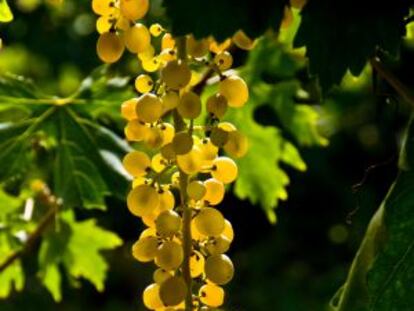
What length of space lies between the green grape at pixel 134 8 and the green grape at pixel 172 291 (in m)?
0.21

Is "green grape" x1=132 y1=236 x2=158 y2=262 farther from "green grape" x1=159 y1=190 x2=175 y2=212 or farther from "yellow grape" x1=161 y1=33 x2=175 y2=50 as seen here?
"yellow grape" x1=161 y1=33 x2=175 y2=50

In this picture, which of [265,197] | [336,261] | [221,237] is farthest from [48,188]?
[336,261]

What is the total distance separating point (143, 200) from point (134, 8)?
151mm

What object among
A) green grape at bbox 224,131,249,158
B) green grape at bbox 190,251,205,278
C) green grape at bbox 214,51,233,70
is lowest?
green grape at bbox 190,251,205,278

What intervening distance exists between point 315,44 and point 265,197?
98 cm

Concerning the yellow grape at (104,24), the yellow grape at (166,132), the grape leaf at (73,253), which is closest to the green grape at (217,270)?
the yellow grape at (166,132)

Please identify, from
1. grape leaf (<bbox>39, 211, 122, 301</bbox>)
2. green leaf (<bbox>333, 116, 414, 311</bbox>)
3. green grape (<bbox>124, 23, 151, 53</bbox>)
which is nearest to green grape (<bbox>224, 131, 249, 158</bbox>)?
green grape (<bbox>124, 23, 151, 53</bbox>)

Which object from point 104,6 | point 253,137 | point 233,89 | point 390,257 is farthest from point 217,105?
point 253,137

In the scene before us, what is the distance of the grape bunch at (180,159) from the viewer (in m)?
0.81

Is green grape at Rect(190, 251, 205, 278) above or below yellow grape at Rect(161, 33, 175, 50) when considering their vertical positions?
below

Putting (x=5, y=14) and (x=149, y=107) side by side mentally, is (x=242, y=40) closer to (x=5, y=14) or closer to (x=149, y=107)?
(x=149, y=107)

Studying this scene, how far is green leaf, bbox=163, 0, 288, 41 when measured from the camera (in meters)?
0.79

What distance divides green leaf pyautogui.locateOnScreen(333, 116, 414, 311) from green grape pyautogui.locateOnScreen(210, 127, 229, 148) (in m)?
0.23

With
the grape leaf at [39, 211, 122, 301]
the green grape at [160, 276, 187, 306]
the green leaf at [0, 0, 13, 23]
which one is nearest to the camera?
the green grape at [160, 276, 187, 306]
